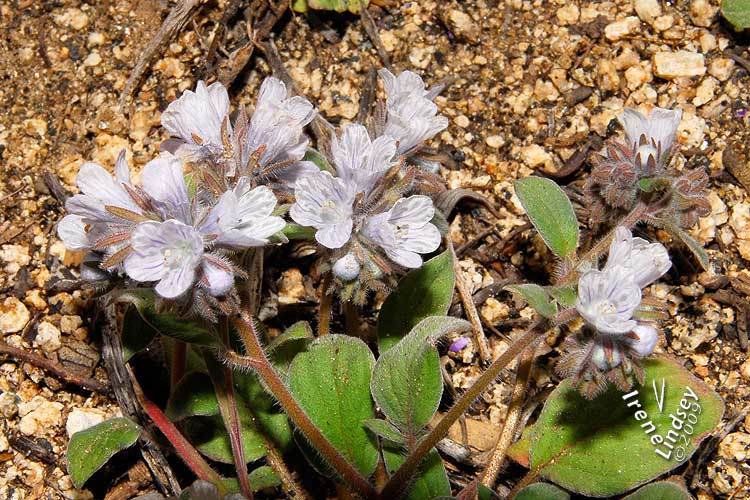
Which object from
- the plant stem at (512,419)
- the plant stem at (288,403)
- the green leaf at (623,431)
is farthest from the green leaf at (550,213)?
the plant stem at (288,403)

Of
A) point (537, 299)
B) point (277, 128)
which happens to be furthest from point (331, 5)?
Answer: point (537, 299)

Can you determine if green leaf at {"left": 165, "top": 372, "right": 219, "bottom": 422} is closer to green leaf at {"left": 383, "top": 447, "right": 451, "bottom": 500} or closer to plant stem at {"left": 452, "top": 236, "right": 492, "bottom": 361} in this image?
green leaf at {"left": 383, "top": 447, "right": 451, "bottom": 500}

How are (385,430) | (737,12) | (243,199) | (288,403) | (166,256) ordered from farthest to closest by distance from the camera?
(737,12) → (385,430) → (288,403) → (243,199) → (166,256)

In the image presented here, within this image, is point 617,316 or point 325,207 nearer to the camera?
point 617,316

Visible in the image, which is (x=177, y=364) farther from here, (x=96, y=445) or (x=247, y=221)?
(x=247, y=221)

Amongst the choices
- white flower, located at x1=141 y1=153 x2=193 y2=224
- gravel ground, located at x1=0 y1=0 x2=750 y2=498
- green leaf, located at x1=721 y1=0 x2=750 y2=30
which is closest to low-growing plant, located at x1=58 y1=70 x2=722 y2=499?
white flower, located at x1=141 y1=153 x2=193 y2=224

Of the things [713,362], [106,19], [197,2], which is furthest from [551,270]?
[106,19]
